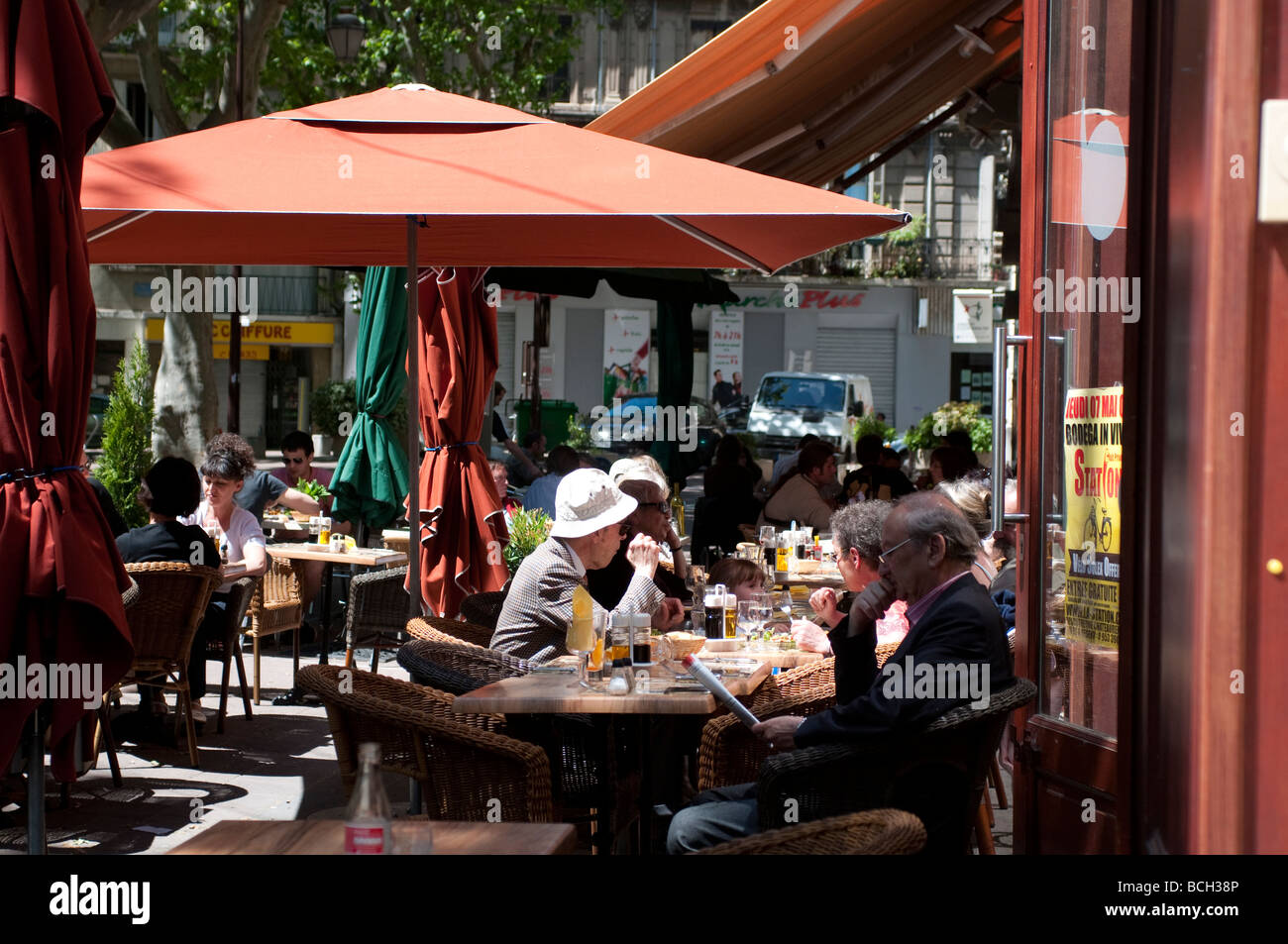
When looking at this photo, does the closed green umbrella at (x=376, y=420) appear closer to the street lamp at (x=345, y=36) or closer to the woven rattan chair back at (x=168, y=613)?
the woven rattan chair back at (x=168, y=613)

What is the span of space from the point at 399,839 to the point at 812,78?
7460 mm

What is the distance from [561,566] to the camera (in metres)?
5.36

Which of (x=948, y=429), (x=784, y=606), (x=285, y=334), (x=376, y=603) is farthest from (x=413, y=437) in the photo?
(x=285, y=334)

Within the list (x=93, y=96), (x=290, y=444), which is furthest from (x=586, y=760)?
(x=290, y=444)

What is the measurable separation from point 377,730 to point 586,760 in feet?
3.11

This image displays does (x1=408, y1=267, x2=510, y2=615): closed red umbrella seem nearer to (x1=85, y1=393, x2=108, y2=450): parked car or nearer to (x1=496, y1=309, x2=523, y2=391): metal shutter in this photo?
(x1=85, y1=393, x2=108, y2=450): parked car

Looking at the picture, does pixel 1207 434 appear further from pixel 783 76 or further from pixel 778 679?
pixel 783 76

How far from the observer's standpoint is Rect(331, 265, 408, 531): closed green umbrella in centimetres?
917

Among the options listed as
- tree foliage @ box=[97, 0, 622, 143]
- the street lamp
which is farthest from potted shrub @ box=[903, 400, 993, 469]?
the street lamp

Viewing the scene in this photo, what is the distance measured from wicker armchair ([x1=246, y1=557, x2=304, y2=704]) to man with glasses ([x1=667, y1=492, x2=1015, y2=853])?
502 centimetres

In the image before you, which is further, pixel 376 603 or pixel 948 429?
pixel 948 429

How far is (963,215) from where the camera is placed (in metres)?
39.4

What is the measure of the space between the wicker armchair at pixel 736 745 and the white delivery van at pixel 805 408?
21.8 metres

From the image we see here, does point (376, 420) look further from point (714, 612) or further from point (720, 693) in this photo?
point (720, 693)
